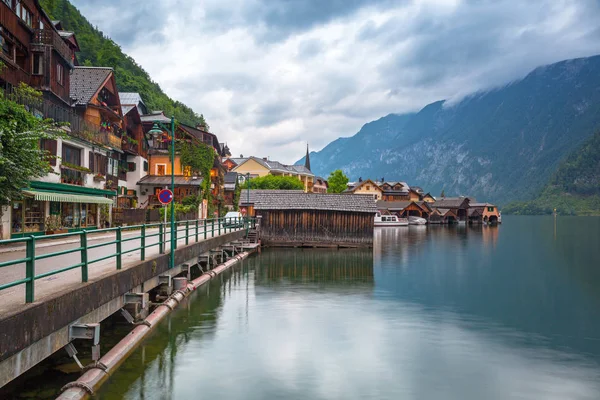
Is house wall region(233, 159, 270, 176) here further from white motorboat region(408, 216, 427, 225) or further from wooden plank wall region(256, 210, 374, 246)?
wooden plank wall region(256, 210, 374, 246)

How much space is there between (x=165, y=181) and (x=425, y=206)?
233ft

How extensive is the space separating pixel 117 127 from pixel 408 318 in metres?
37.0

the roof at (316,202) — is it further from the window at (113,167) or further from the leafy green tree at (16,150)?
the leafy green tree at (16,150)

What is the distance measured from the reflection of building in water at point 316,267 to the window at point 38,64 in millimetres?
19107

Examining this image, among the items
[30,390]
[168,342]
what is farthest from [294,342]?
[30,390]

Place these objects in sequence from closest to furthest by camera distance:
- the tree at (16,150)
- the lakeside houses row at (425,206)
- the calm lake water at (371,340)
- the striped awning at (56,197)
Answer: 1. the calm lake water at (371,340)
2. the tree at (16,150)
3. the striped awning at (56,197)
4. the lakeside houses row at (425,206)

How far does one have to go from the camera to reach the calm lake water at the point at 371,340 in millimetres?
11898

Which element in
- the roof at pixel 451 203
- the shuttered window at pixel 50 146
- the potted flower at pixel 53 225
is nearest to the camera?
the potted flower at pixel 53 225

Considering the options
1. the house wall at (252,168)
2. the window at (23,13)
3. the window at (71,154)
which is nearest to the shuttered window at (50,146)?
the window at (71,154)

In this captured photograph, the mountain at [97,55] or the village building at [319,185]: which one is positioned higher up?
the mountain at [97,55]

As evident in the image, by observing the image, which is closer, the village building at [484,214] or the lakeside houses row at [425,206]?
the lakeside houses row at [425,206]

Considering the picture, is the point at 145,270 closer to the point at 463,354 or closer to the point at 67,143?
the point at 463,354

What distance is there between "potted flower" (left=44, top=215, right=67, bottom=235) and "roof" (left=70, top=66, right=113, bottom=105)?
1310 centimetres

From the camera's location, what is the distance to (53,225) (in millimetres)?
29531
